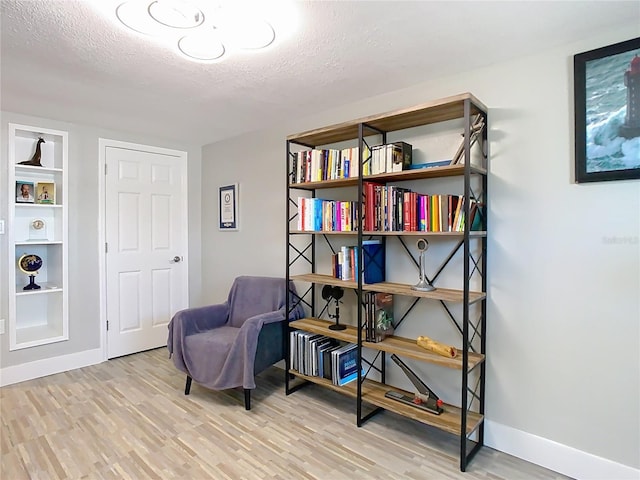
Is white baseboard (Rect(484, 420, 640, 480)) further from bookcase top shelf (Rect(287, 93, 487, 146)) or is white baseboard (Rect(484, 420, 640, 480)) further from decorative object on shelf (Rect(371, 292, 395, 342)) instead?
bookcase top shelf (Rect(287, 93, 487, 146))

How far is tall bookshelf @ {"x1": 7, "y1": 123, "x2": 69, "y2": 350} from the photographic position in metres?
3.06

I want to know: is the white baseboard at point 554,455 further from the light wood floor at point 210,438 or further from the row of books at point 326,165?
the row of books at point 326,165

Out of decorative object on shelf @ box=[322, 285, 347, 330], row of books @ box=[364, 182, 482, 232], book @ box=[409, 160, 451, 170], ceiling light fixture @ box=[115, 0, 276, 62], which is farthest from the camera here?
decorative object on shelf @ box=[322, 285, 347, 330]

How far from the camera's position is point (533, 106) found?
195 cm

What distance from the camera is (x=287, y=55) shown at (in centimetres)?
196

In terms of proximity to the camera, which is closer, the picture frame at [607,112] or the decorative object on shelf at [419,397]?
the picture frame at [607,112]

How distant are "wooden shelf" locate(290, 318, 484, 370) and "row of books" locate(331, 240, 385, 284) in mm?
380

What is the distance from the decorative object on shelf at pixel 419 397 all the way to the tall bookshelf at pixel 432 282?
0.14 ft

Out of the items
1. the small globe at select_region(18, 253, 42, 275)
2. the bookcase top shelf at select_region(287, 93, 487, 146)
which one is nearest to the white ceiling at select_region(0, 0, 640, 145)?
the bookcase top shelf at select_region(287, 93, 487, 146)

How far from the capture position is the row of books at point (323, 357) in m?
2.51

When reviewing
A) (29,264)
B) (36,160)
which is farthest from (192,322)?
(36,160)

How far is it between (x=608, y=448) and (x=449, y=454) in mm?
745

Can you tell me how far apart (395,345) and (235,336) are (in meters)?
1.21

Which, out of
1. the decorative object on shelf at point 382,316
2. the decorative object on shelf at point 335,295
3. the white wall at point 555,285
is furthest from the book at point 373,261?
the white wall at point 555,285
